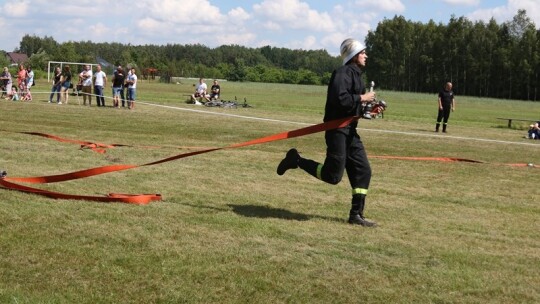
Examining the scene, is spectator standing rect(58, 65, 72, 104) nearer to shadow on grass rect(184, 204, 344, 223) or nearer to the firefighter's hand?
shadow on grass rect(184, 204, 344, 223)

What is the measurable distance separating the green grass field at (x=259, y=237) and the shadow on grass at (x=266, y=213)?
24 mm

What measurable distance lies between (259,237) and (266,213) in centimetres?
119

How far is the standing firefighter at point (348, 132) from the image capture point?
21.7ft

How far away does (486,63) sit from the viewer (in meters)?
108

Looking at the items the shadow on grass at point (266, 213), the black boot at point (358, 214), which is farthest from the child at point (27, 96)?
the black boot at point (358, 214)

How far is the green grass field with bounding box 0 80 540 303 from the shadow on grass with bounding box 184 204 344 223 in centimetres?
2

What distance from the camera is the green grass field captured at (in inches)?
182

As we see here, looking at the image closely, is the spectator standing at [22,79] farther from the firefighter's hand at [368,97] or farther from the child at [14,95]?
the firefighter's hand at [368,97]

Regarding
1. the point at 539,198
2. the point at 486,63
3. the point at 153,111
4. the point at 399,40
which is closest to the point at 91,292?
the point at 539,198

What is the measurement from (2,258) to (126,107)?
2237cm

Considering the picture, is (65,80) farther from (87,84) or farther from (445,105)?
(445,105)

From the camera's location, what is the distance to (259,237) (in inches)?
236

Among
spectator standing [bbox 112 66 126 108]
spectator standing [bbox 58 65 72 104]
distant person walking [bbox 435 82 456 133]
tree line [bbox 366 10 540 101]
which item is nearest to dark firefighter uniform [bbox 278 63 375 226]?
distant person walking [bbox 435 82 456 133]

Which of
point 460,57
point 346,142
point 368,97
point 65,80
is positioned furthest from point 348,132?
point 460,57
